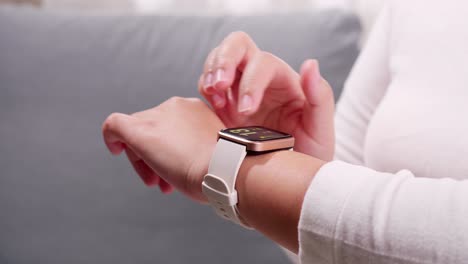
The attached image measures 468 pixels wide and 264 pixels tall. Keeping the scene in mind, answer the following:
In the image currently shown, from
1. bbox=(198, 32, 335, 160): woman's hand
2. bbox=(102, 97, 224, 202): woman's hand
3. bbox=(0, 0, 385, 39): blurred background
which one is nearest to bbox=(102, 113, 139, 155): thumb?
bbox=(102, 97, 224, 202): woman's hand

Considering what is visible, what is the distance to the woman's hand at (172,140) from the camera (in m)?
0.60

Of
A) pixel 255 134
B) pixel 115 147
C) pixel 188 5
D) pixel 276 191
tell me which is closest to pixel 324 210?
pixel 276 191

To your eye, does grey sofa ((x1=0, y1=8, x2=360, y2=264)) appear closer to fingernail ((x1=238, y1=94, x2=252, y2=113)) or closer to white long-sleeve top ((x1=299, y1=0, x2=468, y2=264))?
white long-sleeve top ((x1=299, y1=0, x2=468, y2=264))

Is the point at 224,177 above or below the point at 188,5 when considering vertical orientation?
below

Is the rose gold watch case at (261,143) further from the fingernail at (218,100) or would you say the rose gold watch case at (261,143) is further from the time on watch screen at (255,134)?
the fingernail at (218,100)

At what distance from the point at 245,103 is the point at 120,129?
198mm

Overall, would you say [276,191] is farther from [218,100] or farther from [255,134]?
[218,100]

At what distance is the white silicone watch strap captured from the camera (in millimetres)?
525

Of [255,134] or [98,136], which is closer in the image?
[255,134]

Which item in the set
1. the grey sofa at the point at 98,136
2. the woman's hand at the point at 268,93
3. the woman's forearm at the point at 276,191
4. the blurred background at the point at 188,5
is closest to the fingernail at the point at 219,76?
the woman's hand at the point at 268,93

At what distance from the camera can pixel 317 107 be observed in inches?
28.2

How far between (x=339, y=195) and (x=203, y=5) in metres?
1.23

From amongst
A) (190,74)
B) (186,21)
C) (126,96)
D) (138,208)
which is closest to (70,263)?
(138,208)

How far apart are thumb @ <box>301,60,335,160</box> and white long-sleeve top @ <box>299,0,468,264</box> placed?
0.38ft
